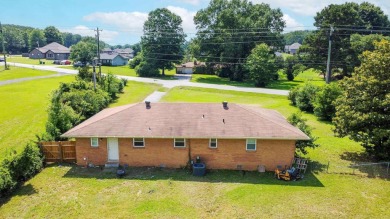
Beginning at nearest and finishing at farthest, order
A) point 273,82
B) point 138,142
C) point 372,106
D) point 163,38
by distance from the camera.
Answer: point 138,142 → point 372,106 → point 273,82 → point 163,38

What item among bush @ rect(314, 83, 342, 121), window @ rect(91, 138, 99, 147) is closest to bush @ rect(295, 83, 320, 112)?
bush @ rect(314, 83, 342, 121)

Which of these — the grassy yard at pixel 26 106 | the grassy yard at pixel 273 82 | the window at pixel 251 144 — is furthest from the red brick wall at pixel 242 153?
the grassy yard at pixel 273 82

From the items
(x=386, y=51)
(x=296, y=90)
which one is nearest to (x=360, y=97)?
(x=386, y=51)

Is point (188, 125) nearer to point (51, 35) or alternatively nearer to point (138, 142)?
point (138, 142)

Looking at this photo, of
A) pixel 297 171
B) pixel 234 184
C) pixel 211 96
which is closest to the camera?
pixel 234 184

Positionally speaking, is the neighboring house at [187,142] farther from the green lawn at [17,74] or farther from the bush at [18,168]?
the green lawn at [17,74]

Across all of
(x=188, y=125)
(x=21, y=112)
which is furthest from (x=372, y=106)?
(x=21, y=112)

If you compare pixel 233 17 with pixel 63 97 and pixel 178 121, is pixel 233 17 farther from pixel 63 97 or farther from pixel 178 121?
pixel 178 121
